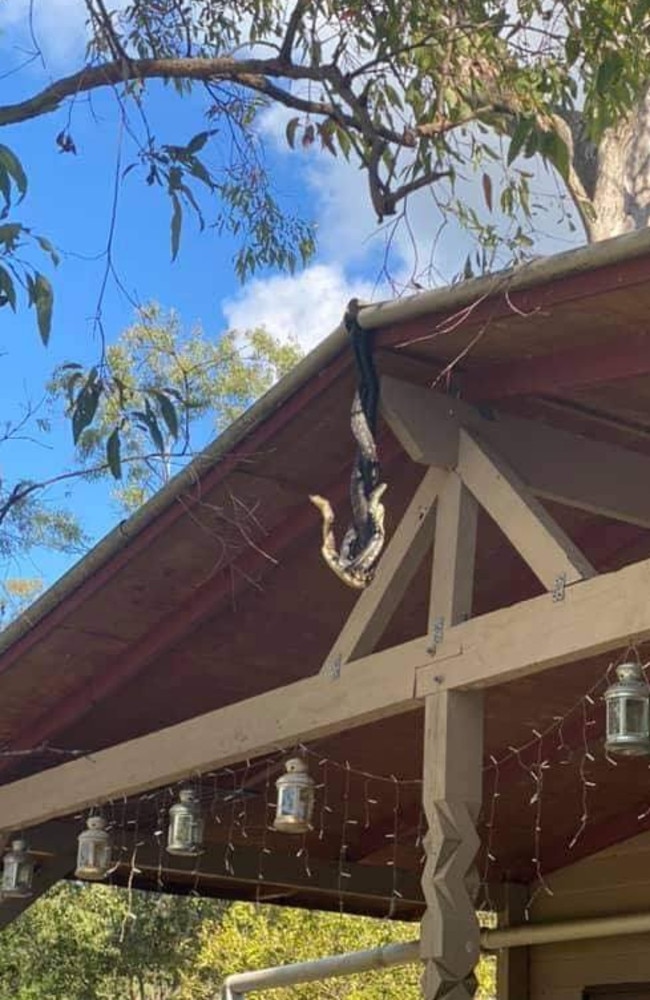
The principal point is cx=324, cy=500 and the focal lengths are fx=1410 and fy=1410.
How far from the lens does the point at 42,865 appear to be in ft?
22.6

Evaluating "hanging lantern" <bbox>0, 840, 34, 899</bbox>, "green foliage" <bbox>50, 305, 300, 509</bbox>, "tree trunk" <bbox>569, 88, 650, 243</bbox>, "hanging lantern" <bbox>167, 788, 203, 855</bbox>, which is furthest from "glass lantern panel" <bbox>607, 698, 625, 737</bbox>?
"tree trunk" <bbox>569, 88, 650, 243</bbox>

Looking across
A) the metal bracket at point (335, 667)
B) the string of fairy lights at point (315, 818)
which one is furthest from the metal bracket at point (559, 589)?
the string of fairy lights at point (315, 818)

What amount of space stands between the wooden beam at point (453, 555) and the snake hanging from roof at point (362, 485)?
18 centimetres

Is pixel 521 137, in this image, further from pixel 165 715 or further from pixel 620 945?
pixel 620 945

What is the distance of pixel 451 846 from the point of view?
351 cm

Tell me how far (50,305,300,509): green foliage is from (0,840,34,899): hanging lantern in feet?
5.74

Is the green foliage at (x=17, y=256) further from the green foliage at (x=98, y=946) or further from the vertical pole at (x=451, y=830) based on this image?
the green foliage at (x=98, y=946)

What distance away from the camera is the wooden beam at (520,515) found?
357cm

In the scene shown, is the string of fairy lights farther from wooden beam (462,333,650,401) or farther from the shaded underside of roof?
wooden beam (462,333,650,401)

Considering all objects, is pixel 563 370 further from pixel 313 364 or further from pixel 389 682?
pixel 389 682

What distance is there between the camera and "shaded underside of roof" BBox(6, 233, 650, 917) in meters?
3.88

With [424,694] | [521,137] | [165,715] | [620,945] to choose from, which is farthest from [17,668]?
[620,945]

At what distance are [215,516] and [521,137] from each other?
1633mm

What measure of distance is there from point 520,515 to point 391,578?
480 mm
